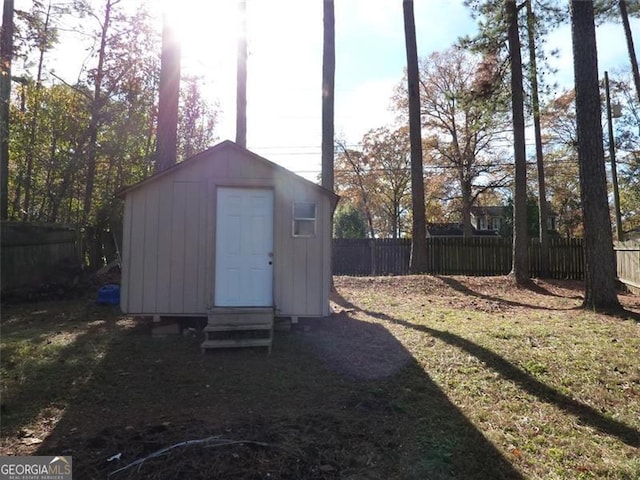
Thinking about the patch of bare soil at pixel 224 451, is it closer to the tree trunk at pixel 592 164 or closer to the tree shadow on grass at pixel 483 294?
the tree trunk at pixel 592 164

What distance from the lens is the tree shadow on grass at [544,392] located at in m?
3.24

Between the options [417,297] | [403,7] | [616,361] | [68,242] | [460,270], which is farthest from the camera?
[460,270]

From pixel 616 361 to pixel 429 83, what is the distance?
21981 millimetres

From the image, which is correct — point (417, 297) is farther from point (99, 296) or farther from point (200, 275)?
point (99, 296)

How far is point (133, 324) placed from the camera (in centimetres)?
665

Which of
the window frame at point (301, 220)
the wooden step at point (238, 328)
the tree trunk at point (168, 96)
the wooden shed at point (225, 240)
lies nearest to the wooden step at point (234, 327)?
the wooden step at point (238, 328)

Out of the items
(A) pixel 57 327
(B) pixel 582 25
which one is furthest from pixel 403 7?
(A) pixel 57 327

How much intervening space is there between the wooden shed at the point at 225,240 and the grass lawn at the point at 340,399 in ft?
1.98

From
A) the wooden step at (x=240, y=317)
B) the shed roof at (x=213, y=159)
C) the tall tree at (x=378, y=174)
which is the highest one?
the tall tree at (x=378, y=174)

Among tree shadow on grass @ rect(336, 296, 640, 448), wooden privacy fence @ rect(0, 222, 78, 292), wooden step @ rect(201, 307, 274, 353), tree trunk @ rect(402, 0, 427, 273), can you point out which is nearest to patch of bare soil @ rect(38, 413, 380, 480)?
tree shadow on grass @ rect(336, 296, 640, 448)

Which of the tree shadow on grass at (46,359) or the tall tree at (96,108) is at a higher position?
the tall tree at (96,108)

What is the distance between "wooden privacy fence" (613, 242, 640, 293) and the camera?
10.6 metres

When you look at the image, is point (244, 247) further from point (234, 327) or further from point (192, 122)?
point (192, 122)

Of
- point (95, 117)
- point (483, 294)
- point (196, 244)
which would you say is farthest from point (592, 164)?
point (95, 117)
